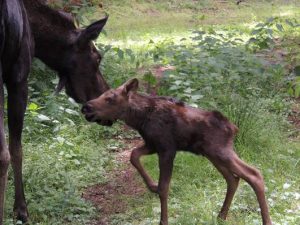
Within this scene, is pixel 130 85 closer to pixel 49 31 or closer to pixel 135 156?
pixel 135 156

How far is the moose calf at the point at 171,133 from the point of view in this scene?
17.0ft

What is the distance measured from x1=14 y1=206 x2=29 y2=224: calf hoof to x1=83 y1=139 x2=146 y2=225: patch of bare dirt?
606 millimetres

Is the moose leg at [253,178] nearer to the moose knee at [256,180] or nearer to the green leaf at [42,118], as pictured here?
the moose knee at [256,180]

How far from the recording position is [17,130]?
5.73 metres

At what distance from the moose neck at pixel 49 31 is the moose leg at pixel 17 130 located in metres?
0.89

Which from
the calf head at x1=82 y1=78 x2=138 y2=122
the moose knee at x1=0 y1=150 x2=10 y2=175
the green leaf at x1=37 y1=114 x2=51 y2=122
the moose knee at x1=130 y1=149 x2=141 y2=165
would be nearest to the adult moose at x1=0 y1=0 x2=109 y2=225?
the calf head at x1=82 y1=78 x2=138 y2=122

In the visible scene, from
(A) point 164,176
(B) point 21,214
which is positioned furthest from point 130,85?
(B) point 21,214

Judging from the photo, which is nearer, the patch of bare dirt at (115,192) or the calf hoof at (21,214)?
the calf hoof at (21,214)

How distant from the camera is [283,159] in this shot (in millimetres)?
6984

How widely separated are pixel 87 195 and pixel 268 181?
183 centimetres

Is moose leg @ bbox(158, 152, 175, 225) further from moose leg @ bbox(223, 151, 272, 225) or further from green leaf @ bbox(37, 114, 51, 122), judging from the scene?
green leaf @ bbox(37, 114, 51, 122)

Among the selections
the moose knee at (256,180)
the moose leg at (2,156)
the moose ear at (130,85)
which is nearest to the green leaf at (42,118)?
the moose ear at (130,85)

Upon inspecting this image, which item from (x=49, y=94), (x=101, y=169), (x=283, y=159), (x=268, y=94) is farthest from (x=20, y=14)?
(x=268, y=94)

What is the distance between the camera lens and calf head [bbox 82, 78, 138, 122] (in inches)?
212
